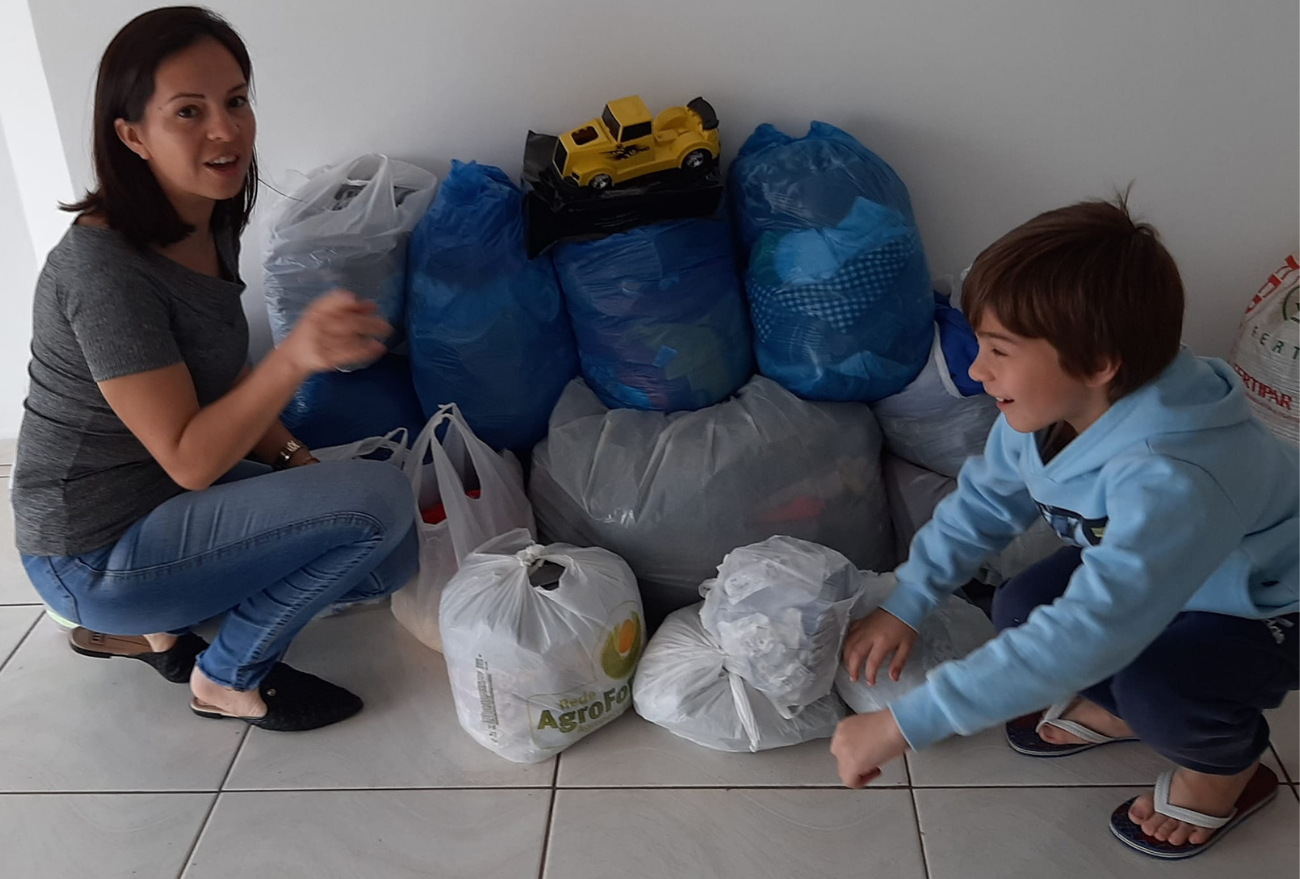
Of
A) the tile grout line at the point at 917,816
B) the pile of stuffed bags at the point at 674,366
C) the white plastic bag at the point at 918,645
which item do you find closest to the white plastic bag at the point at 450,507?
the pile of stuffed bags at the point at 674,366

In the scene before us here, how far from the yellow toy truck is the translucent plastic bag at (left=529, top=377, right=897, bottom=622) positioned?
0.37m

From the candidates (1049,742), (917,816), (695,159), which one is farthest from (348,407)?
(1049,742)

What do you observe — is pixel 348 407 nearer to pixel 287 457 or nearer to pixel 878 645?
pixel 287 457

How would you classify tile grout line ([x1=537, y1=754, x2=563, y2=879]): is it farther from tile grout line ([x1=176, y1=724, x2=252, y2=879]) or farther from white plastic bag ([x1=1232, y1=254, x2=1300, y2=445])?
white plastic bag ([x1=1232, y1=254, x2=1300, y2=445])

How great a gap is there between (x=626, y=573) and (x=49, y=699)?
92 centimetres

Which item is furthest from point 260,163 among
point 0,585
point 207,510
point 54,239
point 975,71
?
point 975,71

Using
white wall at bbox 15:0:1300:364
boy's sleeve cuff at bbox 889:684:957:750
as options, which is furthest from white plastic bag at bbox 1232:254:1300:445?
boy's sleeve cuff at bbox 889:684:957:750

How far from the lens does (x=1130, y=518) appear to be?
108 cm

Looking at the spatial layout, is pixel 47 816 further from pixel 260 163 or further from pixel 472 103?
pixel 472 103

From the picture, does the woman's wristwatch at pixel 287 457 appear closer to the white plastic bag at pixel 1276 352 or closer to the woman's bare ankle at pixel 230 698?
the woman's bare ankle at pixel 230 698

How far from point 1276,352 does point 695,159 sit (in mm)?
1087

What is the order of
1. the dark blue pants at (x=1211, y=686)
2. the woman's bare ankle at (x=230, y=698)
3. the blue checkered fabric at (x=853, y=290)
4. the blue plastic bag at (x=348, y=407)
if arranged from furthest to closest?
the blue plastic bag at (x=348, y=407), the blue checkered fabric at (x=853, y=290), the woman's bare ankle at (x=230, y=698), the dark blue pants at (x=1211, y=686)

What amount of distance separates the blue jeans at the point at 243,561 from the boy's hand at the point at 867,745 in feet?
2.37

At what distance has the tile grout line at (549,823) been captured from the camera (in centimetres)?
137
